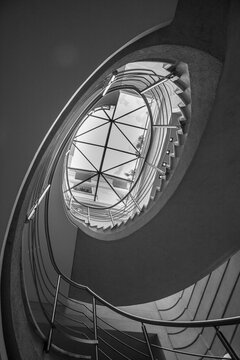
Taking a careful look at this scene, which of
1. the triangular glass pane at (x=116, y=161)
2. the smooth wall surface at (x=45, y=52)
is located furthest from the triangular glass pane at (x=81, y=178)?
the smooth wall surface at (x=45, y=52)

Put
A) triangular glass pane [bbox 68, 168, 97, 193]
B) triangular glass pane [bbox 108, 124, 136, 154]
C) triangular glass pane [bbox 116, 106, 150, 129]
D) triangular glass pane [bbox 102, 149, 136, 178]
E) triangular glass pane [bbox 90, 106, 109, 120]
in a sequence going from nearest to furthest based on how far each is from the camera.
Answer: triangular glass pane [bbox 90, 106, 109, 120], triangular glass pane [bbox 116, 106, 150, 129], triangular glass pane [bbox 108, 124, 136, 154], triangular glass pane [bbox 102, 149, 136, 178], triangular glass pane [bbox 68, 168, 97, 193]

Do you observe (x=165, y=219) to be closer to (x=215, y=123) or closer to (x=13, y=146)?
(x=215, y=123)

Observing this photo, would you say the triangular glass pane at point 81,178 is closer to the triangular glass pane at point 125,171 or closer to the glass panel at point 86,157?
the glass panel at point 86,157

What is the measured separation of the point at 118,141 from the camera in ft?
45.1

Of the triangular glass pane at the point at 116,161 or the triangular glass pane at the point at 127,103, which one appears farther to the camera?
the triangular glass pane at the point at 116,161

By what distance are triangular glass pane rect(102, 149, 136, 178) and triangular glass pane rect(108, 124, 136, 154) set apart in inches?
12.4

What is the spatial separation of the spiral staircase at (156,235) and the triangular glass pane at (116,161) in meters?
3.85

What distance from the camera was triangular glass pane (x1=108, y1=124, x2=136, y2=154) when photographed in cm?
1355

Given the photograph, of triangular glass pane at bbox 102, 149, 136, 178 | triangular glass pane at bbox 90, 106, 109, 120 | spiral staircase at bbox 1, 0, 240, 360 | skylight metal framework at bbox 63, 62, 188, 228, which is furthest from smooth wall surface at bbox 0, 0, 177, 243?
triangular glass pane at bbox 102, 149, 136, 178

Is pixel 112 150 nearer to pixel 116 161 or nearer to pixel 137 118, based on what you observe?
pixel 116 161

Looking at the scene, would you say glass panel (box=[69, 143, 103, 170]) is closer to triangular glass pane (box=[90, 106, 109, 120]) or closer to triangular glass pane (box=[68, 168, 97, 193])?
triangular glass pane (box=[68, 168, 97, 193])

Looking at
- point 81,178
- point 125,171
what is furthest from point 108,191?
point 81,178

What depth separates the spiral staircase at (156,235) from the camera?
3.61m

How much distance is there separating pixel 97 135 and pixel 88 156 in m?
1.09
